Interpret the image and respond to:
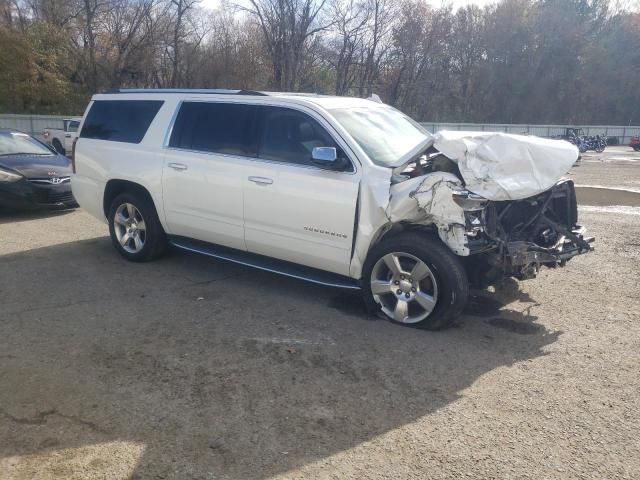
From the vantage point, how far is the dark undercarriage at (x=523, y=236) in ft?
14.4

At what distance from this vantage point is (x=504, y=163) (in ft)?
14.2

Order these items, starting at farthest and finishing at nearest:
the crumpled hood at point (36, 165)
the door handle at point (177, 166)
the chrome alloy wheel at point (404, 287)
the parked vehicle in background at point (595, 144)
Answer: the parked vehicle in background at point (595, 144), the crumpled hood at point (36, 165), the door handle at point (177, 166), the chrome alloy wheel at point (404, 287)

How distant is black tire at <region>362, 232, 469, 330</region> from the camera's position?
4.27 meters

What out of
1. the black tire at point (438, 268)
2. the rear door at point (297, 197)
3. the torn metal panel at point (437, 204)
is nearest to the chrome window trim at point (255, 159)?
the rear door at point (297, 197)

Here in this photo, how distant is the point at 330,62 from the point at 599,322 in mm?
40218

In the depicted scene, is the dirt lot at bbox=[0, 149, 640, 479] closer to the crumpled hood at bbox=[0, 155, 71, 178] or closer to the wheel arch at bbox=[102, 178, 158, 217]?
the wheel arch at bbox=[102, 178, 158, 217]

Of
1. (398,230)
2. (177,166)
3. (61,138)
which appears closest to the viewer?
(398,230)

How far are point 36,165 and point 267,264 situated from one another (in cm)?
599

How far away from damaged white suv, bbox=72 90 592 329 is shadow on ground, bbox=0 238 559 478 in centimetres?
41

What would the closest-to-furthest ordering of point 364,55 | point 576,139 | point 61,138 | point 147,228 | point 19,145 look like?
point 147,228 → point 19,145 → point 61,138 → point 576,139 → point 364,55

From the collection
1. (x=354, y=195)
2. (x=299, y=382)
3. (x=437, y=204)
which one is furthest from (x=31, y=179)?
(x=437, y=204)

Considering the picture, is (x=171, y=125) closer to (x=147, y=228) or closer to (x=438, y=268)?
(x=147, y=228)

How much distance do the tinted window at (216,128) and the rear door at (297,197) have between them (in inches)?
7.1

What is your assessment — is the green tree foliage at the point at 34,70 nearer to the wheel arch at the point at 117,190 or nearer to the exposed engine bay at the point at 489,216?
the wheel arch at the point at 117,190
